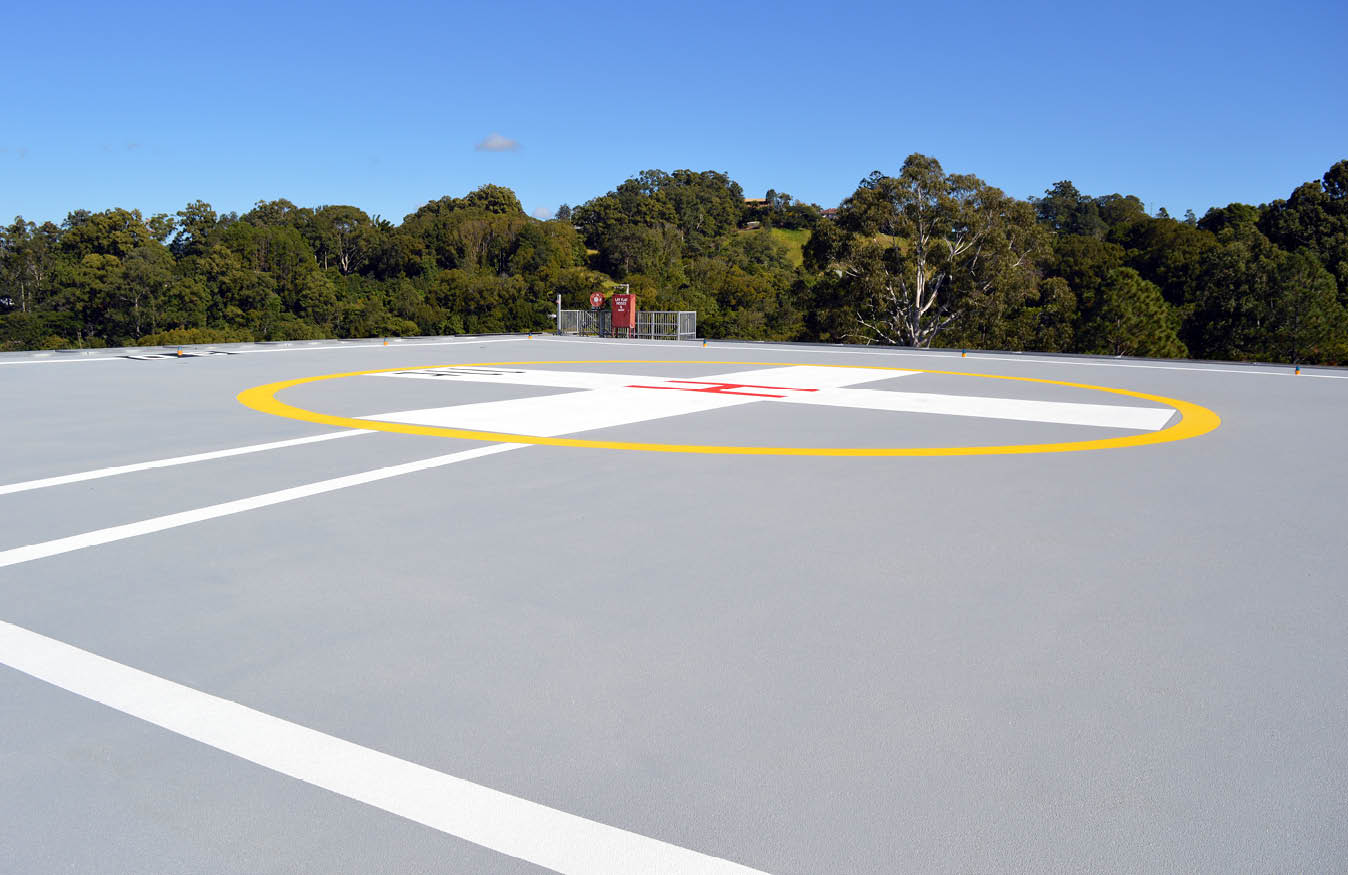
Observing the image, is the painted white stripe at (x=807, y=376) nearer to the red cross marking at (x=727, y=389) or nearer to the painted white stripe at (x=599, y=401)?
the painted white stripe at (x=599, y=401)

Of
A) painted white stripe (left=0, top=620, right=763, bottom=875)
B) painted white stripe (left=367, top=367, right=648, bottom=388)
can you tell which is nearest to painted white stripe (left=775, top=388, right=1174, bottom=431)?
painted white stripe (left=367, top=367, right=648, bottom=388)

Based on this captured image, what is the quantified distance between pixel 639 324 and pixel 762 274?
142 feet

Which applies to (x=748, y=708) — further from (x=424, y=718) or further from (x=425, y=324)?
(x=425, y=324)

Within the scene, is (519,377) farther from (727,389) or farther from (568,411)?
(568,411)

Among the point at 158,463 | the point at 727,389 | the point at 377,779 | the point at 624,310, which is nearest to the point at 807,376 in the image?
the point at 727,389

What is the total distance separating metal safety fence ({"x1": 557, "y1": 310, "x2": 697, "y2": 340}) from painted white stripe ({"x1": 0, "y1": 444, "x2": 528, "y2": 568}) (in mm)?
25528

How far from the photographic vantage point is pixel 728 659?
3.87 meters

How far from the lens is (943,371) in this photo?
20656 millimetres

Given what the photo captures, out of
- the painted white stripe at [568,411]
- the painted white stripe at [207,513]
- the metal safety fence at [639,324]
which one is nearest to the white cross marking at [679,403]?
the painted white stripe at [568,411]

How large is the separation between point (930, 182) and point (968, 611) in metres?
39.6

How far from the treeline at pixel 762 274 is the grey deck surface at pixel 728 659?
34986 millimetres

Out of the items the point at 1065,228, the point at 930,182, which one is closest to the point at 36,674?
the point at 930,182

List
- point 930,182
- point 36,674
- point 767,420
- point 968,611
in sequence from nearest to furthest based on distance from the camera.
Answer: point 36,674 < point 968,611 < point 767,420 < point 930,182

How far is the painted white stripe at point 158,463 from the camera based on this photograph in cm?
729
